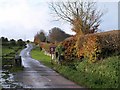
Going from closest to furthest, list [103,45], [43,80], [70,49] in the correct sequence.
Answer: [43,80]
[103,45]
[70,49]

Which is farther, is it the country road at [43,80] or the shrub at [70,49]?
the shrub at [70,49]

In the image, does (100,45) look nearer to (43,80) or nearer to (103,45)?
(103,45)

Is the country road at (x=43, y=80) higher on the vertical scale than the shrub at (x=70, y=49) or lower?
lower

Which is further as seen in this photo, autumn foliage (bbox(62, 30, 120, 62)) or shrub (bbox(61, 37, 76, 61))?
shrub (bbox(61, 37, 76, 61))

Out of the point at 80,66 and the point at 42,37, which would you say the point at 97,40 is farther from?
the point at 42,37

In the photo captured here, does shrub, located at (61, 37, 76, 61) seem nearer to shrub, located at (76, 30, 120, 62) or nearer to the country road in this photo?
the country road

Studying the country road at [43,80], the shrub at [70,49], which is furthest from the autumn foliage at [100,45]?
the shrub at [70,49]

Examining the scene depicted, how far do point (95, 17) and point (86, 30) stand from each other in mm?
5463

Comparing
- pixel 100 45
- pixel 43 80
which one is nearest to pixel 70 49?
pixel 100 45

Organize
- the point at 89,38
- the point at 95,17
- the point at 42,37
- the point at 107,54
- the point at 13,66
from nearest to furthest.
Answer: the point at 107,54
the point at 89,38
the point at 13,66
the point at 95,17
the point at 42,37

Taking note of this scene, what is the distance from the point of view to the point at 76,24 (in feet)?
167

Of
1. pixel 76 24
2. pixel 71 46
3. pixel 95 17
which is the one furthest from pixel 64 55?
pixel 95 17

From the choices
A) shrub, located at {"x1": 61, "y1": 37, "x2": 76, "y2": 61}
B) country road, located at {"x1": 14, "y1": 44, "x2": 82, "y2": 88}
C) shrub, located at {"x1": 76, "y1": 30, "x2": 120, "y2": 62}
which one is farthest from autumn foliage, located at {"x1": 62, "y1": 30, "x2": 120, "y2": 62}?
shrub, located at {"x1": 61, "y1": 37, "x2": 76, "y2": 61}

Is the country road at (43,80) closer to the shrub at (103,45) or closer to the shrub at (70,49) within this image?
the shrub at (103,45)
